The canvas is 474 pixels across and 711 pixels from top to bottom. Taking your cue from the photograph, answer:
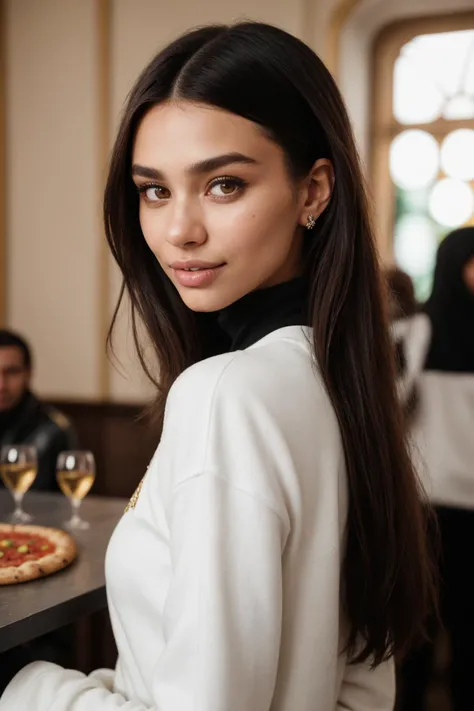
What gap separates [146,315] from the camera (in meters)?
1.42

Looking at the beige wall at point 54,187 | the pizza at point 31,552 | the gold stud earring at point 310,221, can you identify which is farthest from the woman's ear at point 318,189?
the beige wall at point 54,187

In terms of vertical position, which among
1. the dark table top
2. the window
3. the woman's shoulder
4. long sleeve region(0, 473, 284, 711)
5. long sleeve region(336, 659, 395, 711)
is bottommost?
long sleeve region(336, 659, 395, 711)

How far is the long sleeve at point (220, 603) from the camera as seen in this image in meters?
0.92

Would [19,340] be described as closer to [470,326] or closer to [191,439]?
[470,326]

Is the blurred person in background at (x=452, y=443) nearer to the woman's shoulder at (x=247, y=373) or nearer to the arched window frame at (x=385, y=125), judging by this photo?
the arched window frame at (x=385, y=125)

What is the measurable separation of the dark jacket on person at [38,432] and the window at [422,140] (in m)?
2.17

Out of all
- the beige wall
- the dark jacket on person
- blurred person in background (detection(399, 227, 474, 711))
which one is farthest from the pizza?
the beige wall

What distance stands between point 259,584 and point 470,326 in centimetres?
238

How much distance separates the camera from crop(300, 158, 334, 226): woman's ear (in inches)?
44.9

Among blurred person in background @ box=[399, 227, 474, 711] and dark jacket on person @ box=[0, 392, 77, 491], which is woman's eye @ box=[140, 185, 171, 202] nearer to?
blurred person in background @ box=[399, 227, 474, 711]

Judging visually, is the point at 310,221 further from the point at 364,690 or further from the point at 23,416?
the point at 23,416

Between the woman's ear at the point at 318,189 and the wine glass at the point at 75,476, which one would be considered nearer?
the woman's ear at the point at 318,189

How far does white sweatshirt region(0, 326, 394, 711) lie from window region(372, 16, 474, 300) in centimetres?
387

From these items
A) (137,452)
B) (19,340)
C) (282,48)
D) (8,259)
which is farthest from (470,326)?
(8,259)
